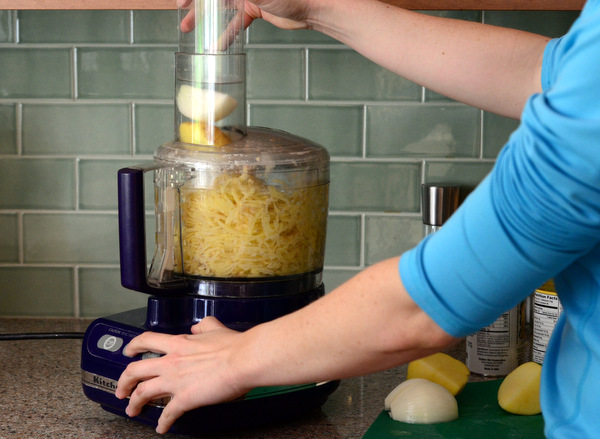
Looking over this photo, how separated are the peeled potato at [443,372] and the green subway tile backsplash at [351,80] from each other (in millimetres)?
462

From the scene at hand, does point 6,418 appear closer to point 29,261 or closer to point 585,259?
point 29,261

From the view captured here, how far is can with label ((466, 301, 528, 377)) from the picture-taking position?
1.00 meters

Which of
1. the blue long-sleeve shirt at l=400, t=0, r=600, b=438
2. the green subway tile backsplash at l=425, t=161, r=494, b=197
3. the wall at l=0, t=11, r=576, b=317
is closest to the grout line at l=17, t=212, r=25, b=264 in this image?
the wall at l=0, t=11, r=576, b=317

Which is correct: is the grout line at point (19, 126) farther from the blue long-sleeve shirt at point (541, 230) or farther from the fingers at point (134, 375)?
the blue long-sleeve shirt at point (541, 230)

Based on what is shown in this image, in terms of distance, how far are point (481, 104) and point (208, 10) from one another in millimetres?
350

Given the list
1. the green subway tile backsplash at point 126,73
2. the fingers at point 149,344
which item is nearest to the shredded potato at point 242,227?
the fingers at point 149,344

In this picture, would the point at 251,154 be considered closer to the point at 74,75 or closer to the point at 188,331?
the point at 188,331

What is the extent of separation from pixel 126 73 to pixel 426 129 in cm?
51

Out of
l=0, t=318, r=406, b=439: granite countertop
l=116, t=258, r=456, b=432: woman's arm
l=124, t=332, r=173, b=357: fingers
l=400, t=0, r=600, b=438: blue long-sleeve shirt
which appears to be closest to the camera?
l=400, t=0, r=600, b=438: blue long-sleeve shirt

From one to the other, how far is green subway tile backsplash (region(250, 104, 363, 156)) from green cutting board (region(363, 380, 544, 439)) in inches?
19.5

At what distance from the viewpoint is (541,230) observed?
1.32 feet

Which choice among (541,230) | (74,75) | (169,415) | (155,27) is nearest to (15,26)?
(74,75)

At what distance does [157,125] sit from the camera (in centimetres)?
121

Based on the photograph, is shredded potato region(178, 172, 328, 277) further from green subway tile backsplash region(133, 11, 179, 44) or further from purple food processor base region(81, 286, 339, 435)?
green subway tile backsplash region(133, 11, 179, 44)
